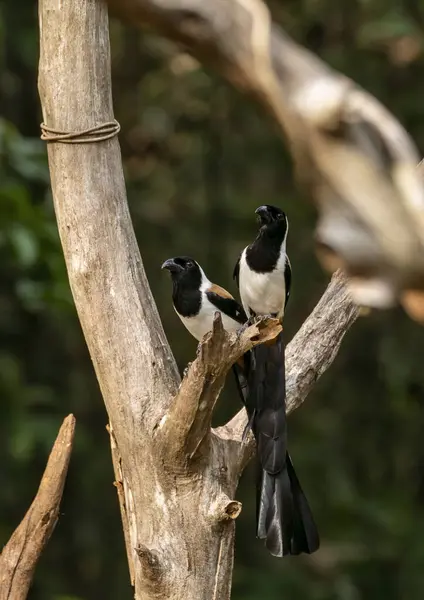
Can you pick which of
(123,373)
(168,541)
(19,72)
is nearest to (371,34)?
(19,72)

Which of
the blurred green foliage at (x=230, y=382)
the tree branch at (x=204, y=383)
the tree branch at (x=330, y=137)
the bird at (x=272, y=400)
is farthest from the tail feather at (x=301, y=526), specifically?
the blurred green foliage at (x=230, y=382)

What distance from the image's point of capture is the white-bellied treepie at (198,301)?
8.24ft

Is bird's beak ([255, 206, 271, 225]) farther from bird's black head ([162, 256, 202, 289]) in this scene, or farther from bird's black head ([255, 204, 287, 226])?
bird's black head ([162, 256, 202, 289])

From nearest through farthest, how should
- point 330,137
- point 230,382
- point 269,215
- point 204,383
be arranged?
point 330,137 < point 204,383 < point 269,215 < point 230,382

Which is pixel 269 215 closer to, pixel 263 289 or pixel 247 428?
pixel 263 289

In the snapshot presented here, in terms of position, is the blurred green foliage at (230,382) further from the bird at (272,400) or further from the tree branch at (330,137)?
Result: the tree branch at (330,137)

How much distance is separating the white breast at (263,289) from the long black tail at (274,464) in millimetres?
86

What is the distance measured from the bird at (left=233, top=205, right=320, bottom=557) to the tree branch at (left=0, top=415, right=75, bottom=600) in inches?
19.0

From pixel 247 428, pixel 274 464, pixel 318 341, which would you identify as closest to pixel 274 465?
pixel 274 464

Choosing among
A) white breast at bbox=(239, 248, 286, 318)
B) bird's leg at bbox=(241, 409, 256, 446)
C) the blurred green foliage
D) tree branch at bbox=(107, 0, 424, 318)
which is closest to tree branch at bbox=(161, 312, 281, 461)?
bird's leg at bbox=(241, 409, 256, 446)

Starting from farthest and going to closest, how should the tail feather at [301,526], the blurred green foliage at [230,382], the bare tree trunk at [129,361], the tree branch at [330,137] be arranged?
1. the blurred green foliage at [230,382]
2. the tail feather at [301,526]
3. the bare tree trunk at [129,361]
4. the tree branch at [330,137]

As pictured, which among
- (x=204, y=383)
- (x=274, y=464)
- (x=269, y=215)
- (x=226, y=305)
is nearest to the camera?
(x=204, y=383)

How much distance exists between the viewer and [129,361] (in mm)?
2238

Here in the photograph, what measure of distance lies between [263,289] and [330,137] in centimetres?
168
